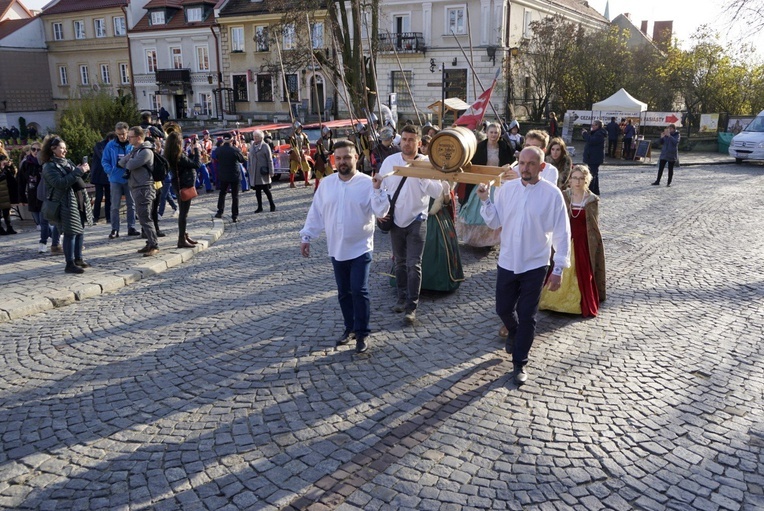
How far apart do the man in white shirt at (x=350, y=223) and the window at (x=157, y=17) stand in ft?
156

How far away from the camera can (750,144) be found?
2250cm

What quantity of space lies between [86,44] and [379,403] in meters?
53.7

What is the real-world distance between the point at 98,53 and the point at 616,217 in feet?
161

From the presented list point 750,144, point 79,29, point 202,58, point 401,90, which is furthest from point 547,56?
point 79,29

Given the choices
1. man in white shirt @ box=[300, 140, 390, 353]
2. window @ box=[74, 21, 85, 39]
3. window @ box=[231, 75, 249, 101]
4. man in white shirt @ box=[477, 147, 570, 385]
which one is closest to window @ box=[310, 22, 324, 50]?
window @ box=[231, 75, 249, 101]

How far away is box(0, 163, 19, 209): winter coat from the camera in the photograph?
10.7 m

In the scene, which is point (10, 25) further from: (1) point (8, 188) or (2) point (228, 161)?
(2) point (228, 161)

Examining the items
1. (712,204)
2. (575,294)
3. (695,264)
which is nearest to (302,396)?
(575,294)

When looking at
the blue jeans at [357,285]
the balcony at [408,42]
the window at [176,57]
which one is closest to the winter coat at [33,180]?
the blue jeans at [357,285]

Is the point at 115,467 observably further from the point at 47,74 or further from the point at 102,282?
the point at 47,74

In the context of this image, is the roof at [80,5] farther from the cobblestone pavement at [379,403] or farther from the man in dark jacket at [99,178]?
the cobblestone pavement at [379,403]

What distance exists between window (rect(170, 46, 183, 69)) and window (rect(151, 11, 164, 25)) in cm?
220

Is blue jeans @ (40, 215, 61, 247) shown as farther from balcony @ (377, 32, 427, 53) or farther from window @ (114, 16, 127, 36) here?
window @ (114, 16, 127, 36)

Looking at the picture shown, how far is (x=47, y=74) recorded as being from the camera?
169 ft
